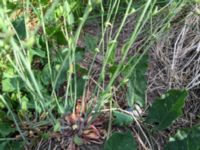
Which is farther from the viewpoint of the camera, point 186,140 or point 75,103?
point 75,103

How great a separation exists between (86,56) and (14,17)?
286 mm

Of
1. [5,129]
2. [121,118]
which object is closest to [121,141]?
[121,118]

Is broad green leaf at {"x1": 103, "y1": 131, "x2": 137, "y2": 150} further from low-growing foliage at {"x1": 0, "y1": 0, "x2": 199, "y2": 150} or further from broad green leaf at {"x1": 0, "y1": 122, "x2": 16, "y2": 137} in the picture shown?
broad green leaf at {"x1": 0, "y1": 122, "x2": 16, "y2": 137}

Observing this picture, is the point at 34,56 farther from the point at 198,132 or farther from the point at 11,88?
the point at 198,132

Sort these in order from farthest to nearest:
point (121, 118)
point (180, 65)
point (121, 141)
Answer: point (180, 65) → point (121, 118) → point (121, 141)

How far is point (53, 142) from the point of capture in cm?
124

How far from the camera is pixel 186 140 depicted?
1145mm

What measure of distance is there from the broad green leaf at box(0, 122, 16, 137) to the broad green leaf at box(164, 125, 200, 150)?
16.5 inches

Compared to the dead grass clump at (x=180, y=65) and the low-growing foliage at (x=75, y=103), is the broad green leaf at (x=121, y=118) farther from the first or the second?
the dead grass clump at (x=180, y=65)

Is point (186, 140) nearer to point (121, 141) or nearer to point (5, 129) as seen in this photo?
point (121, 141)

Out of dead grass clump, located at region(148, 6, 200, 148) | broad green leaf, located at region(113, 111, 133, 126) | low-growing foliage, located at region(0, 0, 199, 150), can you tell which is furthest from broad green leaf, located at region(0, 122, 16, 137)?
dead grass clump, located at region(148, 6, 200, 148)

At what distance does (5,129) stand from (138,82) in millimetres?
388

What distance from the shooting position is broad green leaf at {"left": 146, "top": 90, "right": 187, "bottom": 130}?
3.84 feet

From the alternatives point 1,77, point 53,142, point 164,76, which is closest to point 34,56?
point 1,77
